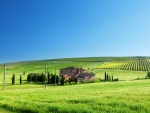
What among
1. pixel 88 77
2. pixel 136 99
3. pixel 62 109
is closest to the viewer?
pixel 62 109

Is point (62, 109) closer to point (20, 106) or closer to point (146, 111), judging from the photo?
point (20, 106)

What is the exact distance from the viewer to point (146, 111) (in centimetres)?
1436

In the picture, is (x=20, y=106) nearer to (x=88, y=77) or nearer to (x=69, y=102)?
(x=69, y=102)

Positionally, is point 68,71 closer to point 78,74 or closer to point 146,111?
point 78,74

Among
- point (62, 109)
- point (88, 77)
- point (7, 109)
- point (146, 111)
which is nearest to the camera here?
point (146, 111)

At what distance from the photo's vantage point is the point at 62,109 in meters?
15.8

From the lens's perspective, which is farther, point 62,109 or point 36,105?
point 36,105

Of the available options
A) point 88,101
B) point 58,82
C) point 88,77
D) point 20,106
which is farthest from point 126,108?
point 88,77

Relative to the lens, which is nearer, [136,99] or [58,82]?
[136,99]

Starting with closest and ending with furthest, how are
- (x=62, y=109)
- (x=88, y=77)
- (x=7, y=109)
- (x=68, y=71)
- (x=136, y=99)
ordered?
(x=62, y=109) < (x=136, y=99) < (x=7, y=109) < (x=88, y=77) < (x=68, y=71)

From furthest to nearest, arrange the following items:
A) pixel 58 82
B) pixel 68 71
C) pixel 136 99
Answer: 1. pixel 68 71
2. pixel 58 82
3. pixel 136 99

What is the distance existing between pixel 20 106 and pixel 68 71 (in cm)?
11273

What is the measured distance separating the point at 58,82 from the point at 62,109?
78.7m

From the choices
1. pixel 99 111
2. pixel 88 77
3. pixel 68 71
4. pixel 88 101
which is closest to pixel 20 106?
pixel 88 101
